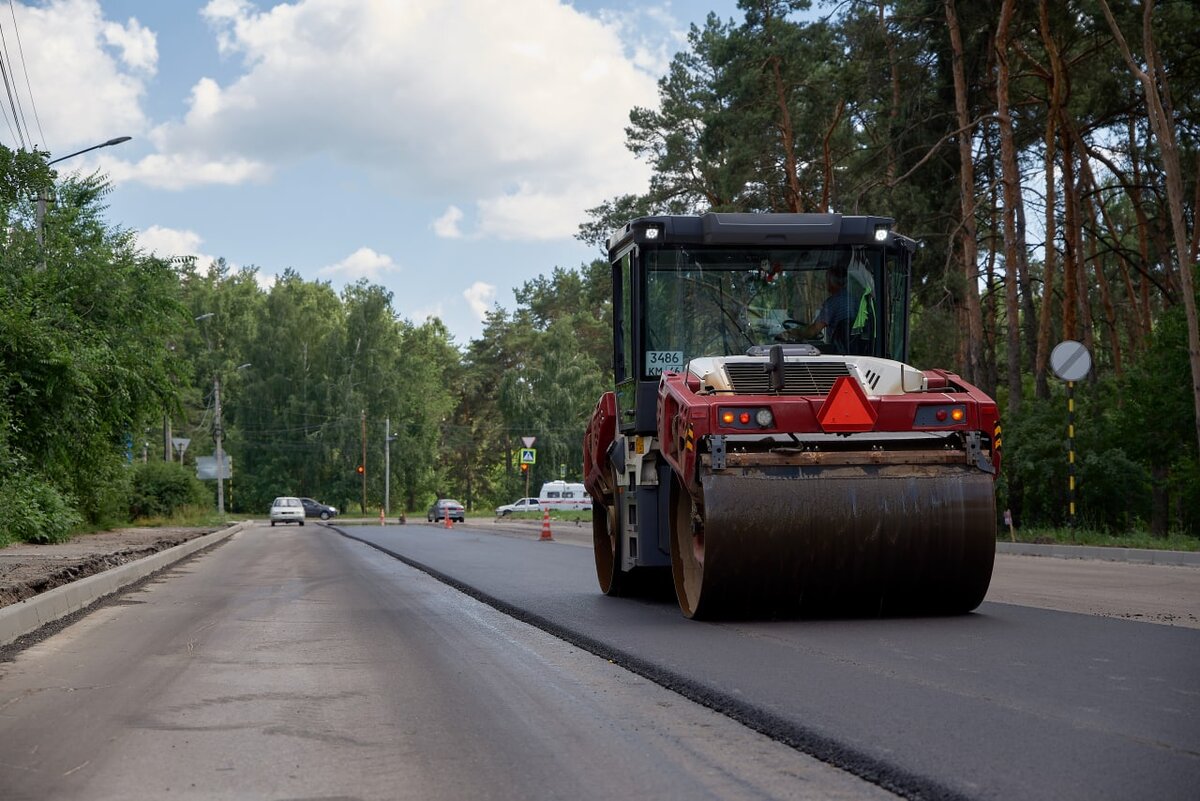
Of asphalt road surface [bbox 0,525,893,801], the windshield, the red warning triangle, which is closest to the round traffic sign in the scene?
the windshield

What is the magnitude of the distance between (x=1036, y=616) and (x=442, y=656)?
4445mm

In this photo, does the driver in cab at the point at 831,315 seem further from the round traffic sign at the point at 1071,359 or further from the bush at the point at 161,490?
the bush at the point at 161,490

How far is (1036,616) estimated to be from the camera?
32.6ft

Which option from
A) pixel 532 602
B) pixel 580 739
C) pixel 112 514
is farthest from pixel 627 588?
pixel 112 514

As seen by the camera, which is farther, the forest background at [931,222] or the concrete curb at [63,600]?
→ the forest background at [931,222]

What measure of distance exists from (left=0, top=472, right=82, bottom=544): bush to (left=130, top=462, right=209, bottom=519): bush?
61.3 feet

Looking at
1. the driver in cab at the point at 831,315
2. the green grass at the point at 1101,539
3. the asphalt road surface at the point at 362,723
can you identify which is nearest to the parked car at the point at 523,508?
the green grass at the point at 1101,539

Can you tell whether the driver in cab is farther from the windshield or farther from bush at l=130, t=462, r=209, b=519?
bush at l=130, t=462, r=209, b=519

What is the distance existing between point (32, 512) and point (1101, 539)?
19.1 m

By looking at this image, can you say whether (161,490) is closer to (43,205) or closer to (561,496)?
(43,205)

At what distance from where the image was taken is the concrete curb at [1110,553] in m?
19.3

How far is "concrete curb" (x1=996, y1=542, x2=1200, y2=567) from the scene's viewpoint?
760 inches

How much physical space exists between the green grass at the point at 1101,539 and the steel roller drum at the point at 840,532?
1285cm

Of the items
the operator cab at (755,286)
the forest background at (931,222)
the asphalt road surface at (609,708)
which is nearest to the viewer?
the asphalt road surface at (609,708)
